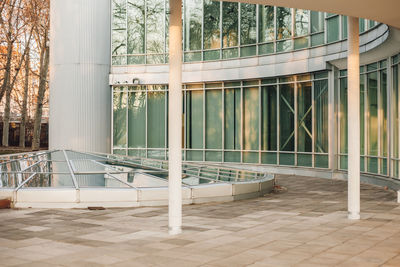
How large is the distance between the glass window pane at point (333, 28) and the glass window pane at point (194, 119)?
712 cm

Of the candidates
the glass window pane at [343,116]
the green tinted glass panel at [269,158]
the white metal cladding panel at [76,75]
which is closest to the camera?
the glass window pane at [343,116]

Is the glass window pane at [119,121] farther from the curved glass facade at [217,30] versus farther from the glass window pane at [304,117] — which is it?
the glass window pane at [304,117]

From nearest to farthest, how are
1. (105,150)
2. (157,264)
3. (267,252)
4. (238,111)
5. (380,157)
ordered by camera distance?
(157,264) → (267,252) → (380,157) → (238,111) → (105,150)

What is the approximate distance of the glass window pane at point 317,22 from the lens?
18.7 meters

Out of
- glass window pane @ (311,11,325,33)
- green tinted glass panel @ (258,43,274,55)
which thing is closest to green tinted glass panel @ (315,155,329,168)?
glass window pane @ (311,11,325,33)

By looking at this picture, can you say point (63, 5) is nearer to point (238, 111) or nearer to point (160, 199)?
point (238, 111)

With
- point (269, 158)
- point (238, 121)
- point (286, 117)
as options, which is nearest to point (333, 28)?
point (286, 117)

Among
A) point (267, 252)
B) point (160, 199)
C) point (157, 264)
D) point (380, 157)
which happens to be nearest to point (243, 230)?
point (267, 252)

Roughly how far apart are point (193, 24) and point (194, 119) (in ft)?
14.8

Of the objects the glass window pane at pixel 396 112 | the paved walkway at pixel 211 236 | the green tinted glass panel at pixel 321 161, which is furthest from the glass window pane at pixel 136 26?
the paved walkway at pixel 211 236

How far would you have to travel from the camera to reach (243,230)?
26.7ft

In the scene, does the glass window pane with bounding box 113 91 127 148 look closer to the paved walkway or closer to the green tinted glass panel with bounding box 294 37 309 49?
the green tinted glass panel with bounding box 294 37 309 49

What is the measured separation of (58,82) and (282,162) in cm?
1116

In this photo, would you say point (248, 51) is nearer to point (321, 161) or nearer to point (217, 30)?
point (217, 30)
